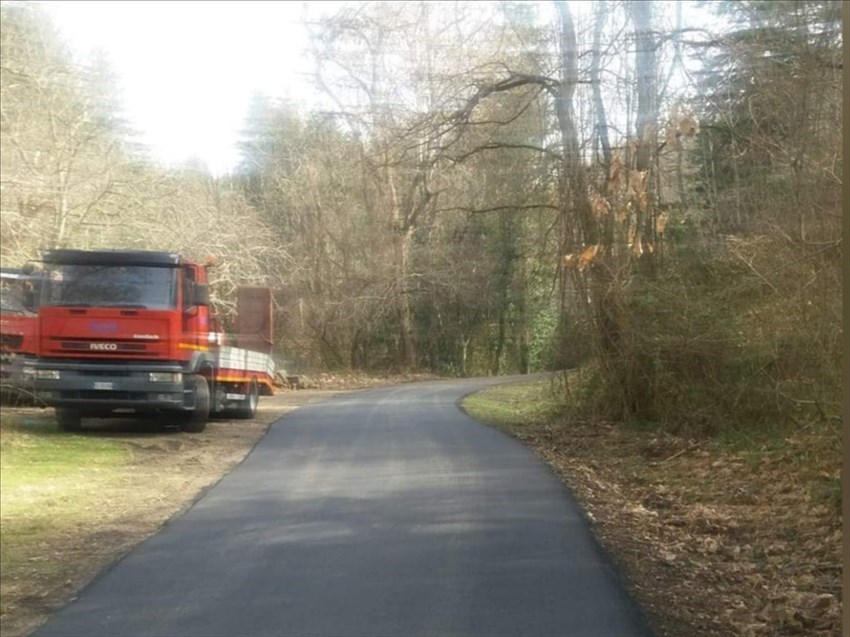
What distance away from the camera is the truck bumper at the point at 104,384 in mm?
16375

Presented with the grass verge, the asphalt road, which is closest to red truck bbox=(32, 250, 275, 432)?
the asphalt road

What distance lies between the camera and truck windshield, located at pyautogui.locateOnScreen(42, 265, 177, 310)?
1631 cm

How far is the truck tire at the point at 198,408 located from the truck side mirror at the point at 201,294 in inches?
48.4

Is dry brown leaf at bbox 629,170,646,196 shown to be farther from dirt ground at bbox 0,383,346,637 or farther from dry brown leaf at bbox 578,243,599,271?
dirt ground at bbox 0,383,346,637

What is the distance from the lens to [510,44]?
16891 millimetres

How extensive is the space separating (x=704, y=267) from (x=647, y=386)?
9.12 feet

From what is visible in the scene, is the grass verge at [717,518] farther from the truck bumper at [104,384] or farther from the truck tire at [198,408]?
the truck bumper at [104,384]

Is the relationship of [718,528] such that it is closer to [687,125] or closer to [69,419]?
[687,125]

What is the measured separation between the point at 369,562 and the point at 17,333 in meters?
11.0

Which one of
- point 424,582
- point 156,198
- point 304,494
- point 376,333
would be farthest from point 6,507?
point 376,333

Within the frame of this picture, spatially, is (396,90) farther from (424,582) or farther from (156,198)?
(424,582)

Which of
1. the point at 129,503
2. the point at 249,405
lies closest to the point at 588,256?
the point at 249,405

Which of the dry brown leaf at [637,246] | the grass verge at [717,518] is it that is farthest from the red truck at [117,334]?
the dry brown leaf at [637,246]

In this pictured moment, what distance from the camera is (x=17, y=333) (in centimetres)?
1694
